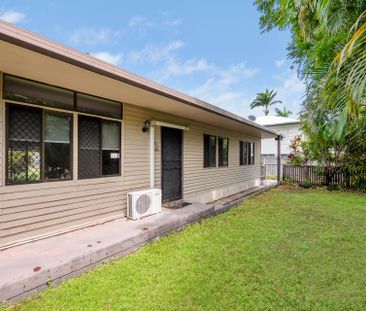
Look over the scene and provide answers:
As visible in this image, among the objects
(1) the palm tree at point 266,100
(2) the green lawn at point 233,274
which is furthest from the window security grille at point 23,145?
(1) the palm tree at point 266,100

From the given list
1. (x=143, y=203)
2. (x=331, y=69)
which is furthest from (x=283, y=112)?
(x=331, y=69)

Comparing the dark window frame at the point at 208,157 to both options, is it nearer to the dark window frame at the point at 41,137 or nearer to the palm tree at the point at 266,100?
the dark window frame at the point at 41,137

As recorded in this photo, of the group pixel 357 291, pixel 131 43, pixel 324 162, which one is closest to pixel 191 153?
pixel 357 291

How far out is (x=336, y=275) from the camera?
10.1ft

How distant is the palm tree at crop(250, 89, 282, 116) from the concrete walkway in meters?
35.3

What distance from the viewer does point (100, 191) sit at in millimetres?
4582

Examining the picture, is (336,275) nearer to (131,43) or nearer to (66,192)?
(66,192)

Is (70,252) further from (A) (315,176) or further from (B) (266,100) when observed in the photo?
(B) (266,100)

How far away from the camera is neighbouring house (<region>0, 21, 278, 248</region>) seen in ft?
10.5

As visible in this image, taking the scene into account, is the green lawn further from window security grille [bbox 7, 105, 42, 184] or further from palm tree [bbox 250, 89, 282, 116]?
palm tree [bbox 250, 89, 282, 116]

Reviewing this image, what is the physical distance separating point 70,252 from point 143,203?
202 centimetres

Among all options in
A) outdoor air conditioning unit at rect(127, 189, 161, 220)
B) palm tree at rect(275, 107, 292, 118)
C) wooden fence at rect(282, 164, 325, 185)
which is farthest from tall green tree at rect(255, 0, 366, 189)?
palm tree at rect(275, 107, 292, 118)

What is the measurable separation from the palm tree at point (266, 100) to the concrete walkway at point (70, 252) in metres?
35.3

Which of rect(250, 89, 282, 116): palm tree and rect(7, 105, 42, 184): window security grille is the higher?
rect(250, 89, 282, 116): palm tree
